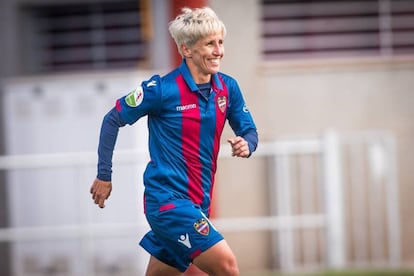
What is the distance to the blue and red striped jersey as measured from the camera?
5.85 m

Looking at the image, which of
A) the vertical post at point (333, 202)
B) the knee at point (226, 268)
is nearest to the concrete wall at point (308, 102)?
the vertical post at point (333, 202)

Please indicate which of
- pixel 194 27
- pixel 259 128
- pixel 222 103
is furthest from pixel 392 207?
pixel 194 27

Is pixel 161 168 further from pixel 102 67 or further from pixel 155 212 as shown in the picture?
pixel 102 67

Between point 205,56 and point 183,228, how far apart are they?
83cm

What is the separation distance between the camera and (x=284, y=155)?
35.9 feet

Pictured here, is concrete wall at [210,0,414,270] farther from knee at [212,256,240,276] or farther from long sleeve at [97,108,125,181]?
knee at [212,256,240,276]

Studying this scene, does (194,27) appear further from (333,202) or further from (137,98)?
(333,202)

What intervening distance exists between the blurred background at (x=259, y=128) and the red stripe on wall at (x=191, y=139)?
4.57 metres

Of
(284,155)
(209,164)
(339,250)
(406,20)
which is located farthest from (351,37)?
(209,164)

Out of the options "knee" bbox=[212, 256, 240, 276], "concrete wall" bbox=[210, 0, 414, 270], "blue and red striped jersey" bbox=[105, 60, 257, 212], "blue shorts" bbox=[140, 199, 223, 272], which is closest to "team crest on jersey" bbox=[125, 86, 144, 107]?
"blue and red striped jersey" bbox=[105, 60, 257, 212]

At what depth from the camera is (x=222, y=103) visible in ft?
19.6

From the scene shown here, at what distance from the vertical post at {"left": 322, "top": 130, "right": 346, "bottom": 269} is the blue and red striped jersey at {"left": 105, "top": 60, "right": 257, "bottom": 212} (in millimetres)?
4600

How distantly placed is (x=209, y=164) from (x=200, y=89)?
37 cm

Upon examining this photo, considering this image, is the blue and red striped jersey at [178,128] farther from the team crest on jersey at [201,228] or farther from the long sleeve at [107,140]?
the team crest on jersey at [201,228]
